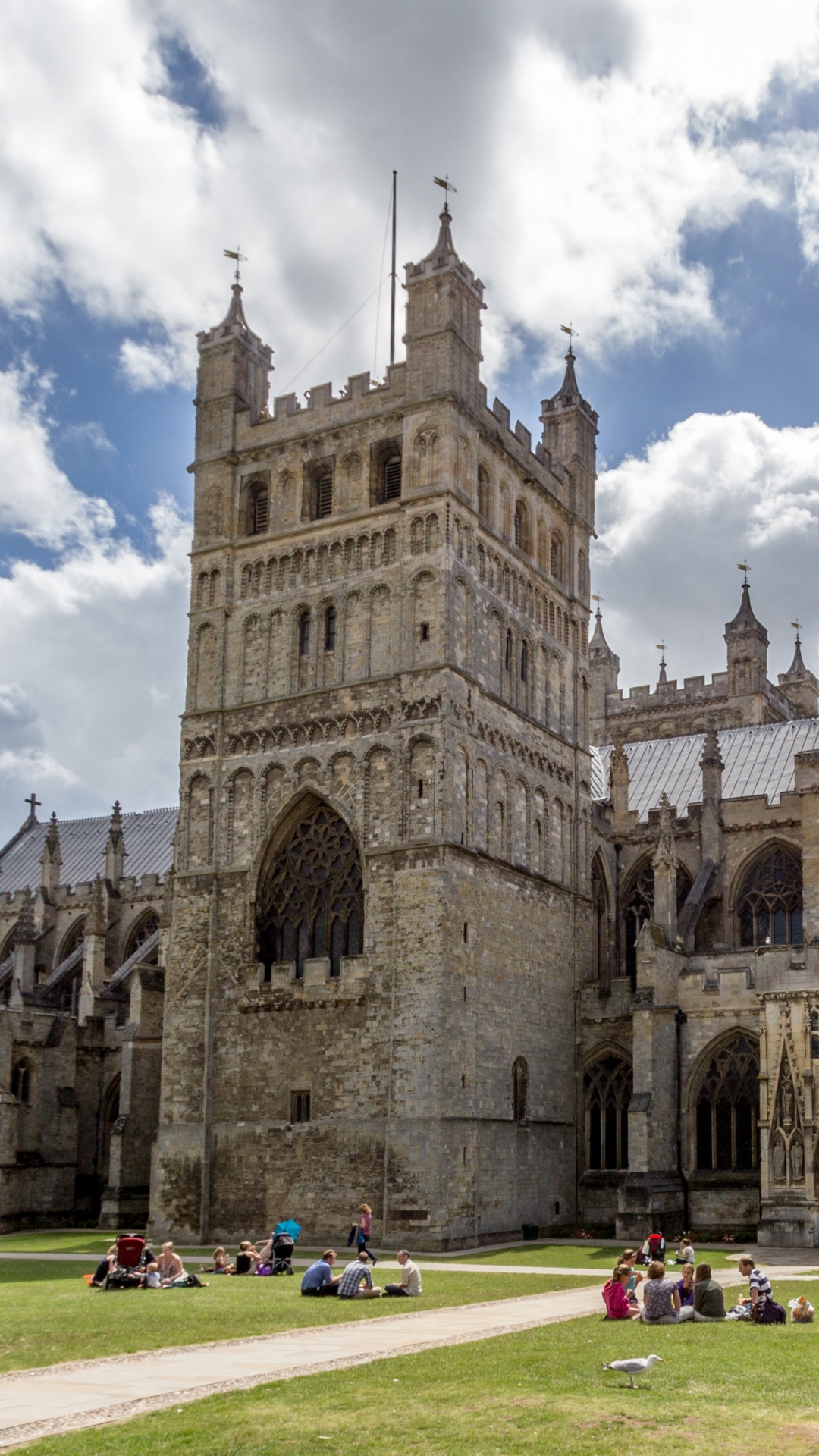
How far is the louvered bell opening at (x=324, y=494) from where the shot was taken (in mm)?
43125

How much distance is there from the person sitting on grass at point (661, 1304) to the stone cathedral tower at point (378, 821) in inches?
603

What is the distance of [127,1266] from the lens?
86.2ft

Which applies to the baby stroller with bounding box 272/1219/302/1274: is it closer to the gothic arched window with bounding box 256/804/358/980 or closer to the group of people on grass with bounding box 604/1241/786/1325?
the group of people on grass with bounding box 604/1241/786/1325

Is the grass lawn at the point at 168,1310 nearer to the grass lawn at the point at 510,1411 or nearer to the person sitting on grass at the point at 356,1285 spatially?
the person sitting on grass at the point at 356,1285

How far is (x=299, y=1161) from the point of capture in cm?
3772

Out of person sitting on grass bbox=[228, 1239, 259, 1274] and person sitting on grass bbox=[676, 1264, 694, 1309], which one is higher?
person sitting on grass bbox=[676, 1264, 694, 1309]

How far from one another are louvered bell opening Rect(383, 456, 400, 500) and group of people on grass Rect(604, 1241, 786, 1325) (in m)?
25.0

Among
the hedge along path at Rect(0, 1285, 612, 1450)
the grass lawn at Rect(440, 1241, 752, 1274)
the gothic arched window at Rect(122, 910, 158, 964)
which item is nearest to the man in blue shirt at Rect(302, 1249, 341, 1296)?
the hedge along path at Rect(0, 1285, 612, 1450)

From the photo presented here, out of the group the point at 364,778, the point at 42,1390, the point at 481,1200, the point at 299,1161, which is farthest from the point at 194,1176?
the point at 42,1390

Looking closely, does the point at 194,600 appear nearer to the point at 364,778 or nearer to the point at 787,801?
the point at 364,778

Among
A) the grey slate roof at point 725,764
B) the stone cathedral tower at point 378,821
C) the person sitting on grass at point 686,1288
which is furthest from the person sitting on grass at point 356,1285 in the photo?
the grey slate roof at point 725,764

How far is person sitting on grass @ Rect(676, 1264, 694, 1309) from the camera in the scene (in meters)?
21.1

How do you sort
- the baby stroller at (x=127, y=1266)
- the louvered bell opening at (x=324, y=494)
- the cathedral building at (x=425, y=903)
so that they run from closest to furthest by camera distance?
the baby stroller at (x=127, y=1266)
the cathedral building at (x=425, y=903)
the louvered bell opening at (x=324, y=494)

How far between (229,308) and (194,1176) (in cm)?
2540
